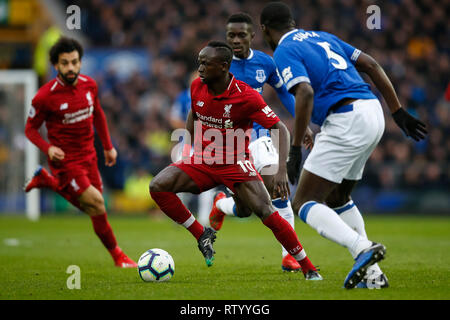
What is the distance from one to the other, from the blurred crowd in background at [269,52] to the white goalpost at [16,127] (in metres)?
2.63

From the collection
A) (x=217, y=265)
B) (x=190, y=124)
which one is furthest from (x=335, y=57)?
(x=217, y=265)

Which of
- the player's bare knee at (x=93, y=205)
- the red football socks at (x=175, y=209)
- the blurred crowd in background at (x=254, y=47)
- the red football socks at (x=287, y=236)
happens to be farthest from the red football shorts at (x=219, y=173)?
the blurred crowd in background at (x=254, y=47)

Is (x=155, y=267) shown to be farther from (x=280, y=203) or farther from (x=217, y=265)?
(x=280, y=203)

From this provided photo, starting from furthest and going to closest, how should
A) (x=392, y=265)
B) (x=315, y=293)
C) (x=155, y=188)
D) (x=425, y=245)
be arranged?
(x=425, y=245) < (x=392, y=265) < (x=155, y=188) < (x=315, y=293)

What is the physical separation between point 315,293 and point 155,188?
1.92 m

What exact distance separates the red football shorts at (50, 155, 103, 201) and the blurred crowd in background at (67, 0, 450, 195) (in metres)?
9.90

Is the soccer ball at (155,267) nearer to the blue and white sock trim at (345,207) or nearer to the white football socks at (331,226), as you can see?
the white football socks at (331,226)

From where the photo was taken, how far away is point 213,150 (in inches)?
247

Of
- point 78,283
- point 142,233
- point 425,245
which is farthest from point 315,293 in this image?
point 142,233

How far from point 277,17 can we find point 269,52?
51.6 feet

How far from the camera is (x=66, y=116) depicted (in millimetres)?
7441

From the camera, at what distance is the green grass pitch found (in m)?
5.10
